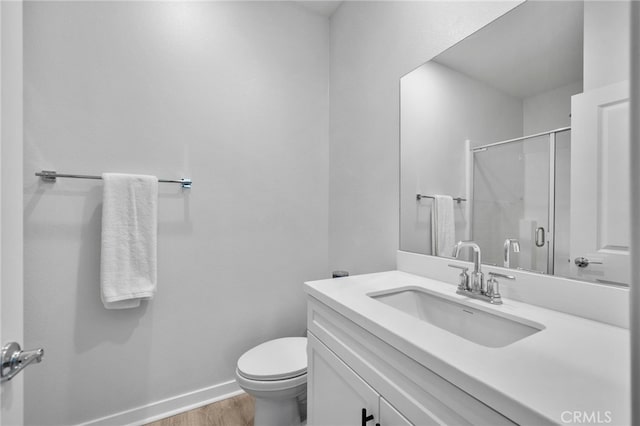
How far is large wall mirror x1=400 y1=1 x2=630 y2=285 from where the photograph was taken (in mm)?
759

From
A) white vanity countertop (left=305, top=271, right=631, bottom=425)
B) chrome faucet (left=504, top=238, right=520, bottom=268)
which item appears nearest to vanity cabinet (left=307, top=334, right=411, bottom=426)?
white vanity countertop (left=305, top=271, right=631, bottom=425)

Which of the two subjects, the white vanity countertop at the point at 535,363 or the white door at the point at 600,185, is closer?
the white vanity countertop at the point at 535,363

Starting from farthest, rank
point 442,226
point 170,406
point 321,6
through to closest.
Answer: point 321,6
point 170,406
point 442,226

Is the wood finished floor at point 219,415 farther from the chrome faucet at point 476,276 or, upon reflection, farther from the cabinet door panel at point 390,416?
the chrome faucet at point 476,276

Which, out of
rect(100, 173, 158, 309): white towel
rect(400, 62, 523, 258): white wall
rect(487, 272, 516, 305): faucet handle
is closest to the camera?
rect(487, 272, 516, 305): faucet handle

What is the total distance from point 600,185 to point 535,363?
0.53 m

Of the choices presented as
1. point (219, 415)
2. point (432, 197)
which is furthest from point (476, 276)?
point (219, 415)

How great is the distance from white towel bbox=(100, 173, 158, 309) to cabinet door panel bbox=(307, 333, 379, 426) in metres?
0.94

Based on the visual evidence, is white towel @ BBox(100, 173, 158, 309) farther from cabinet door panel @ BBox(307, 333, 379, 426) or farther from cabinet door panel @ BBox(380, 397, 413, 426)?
cabinet door panel @ BBox(380, 397, 413, 426)

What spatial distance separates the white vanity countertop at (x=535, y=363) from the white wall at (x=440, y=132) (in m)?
0.39

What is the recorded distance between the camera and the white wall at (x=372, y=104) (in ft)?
4.17

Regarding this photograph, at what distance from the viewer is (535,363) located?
0.56 metres

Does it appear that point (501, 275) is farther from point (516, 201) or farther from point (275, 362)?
point (275, 362)

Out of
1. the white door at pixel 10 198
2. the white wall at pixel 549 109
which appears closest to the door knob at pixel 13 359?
the white door at pixel 10 198
